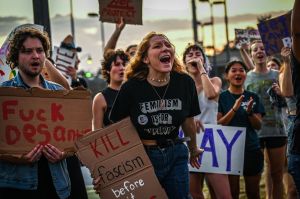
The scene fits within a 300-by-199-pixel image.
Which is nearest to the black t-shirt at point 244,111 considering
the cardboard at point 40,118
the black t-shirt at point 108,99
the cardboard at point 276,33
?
the cardboard at point 276,33

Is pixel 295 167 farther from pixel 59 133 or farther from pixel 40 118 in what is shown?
pixel 40 118

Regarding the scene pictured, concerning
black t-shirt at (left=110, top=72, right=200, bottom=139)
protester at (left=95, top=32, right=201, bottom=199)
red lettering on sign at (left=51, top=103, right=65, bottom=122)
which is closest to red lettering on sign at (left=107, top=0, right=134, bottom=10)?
protester at (left=95, top=32, right=201, bottom=199)

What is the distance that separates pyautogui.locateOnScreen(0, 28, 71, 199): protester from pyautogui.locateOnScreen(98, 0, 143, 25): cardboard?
8.07 feet

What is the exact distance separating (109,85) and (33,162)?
2.08 meters

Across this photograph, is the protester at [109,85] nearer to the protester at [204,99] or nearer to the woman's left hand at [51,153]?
the protester at [204,99]

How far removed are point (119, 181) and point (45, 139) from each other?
0.80 m

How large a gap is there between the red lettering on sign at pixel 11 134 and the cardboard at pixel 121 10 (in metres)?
2.84

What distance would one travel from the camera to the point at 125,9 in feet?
20.8

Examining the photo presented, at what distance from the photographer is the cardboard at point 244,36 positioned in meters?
9.34

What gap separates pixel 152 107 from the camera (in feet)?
14.1

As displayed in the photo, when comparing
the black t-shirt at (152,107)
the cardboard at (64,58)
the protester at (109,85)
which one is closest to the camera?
the black t-shirt at (152,107)

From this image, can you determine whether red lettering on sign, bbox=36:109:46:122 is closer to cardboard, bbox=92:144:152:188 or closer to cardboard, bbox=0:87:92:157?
cardboard, bbox=0:87:92:157

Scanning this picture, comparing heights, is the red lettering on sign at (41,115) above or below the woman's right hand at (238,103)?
above

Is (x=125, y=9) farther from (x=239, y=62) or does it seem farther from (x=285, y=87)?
(x=285, y=87)
